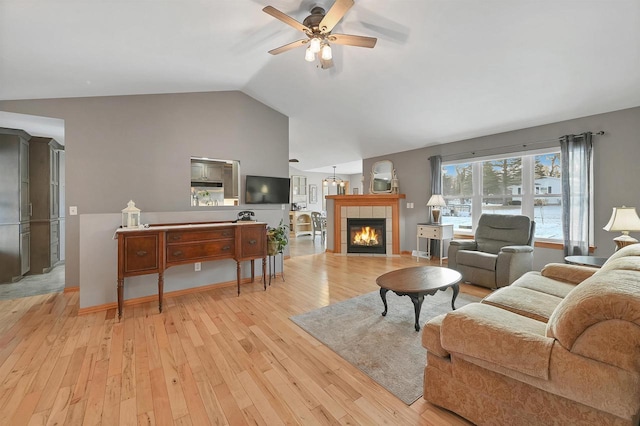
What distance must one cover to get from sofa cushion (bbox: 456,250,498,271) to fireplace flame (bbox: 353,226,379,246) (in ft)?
7.63

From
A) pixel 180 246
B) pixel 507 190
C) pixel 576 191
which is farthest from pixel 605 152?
pixel 180 246

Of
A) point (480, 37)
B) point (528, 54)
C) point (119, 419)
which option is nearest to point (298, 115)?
point (480, 37)

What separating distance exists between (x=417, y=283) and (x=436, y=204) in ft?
9.87

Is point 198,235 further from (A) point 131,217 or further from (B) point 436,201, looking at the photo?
(B) point 436,201

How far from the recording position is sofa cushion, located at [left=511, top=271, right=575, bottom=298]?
2098mm

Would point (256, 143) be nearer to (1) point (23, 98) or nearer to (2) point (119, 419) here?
(1) point (23, 98)

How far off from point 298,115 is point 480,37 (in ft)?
9.95

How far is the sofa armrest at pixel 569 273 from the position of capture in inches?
89.7

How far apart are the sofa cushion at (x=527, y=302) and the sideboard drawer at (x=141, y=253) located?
3.17m

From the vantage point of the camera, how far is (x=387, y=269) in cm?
468

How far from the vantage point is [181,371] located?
186 cm

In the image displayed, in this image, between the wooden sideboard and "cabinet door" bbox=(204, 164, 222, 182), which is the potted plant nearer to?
the wooden sideboard

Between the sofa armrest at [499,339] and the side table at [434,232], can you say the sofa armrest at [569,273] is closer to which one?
the sofa armrest at [499,339]

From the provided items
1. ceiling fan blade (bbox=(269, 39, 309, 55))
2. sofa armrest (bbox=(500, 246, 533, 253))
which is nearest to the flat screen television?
ceiling fan blade (bbox=(269, 39, 309, 55))
